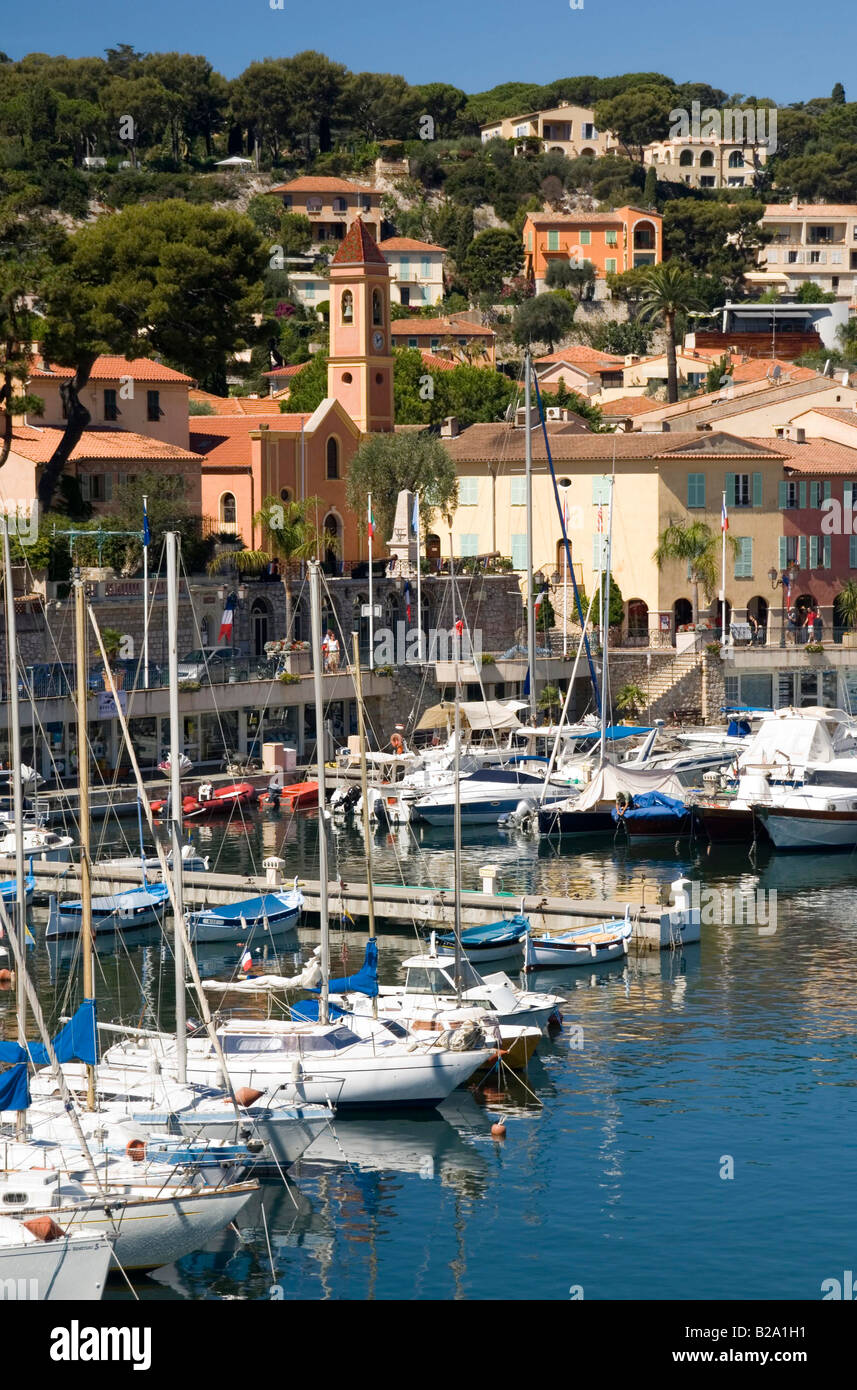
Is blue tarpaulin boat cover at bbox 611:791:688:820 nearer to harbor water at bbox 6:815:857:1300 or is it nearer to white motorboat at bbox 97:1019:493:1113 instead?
harbor water at bbox 6:815:857:1300

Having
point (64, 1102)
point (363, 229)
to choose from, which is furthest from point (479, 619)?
point (64, 1102)

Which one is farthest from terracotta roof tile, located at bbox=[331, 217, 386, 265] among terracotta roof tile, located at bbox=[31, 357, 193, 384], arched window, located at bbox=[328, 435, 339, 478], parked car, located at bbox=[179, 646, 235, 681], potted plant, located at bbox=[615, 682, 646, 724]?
parked car, located at bbox=[179, 646, 235, 681]

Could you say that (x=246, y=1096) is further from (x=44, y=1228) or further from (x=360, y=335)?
(x=360, y=335)

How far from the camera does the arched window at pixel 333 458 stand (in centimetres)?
8281

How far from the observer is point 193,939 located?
45.4 meters

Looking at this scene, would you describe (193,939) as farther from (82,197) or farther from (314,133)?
(314,133)

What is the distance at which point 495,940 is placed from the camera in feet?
142

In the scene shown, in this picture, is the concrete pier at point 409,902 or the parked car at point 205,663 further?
the parked car at point 205,663

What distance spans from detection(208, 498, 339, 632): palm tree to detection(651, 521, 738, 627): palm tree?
12954mm

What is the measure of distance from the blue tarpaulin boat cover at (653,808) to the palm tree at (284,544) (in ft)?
59.0

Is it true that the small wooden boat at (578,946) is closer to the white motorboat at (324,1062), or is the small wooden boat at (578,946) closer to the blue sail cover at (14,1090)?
the white motorboat at (324,1062)

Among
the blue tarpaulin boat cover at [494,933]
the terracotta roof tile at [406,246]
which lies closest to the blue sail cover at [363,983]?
the blue tarpaulin boat cover at [494,933]

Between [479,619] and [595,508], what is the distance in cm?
767

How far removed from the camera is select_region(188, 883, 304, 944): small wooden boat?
150 ft
